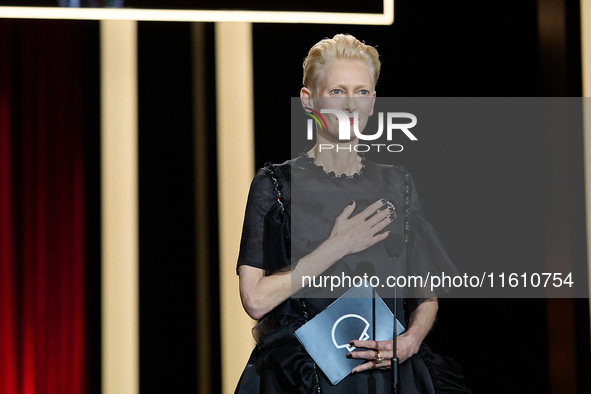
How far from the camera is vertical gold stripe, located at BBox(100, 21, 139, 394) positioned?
2893mm

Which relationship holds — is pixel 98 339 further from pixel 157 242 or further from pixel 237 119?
pixel 237 119

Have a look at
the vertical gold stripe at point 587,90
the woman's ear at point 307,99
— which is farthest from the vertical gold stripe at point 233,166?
the vertical gold stripe at point 587,90

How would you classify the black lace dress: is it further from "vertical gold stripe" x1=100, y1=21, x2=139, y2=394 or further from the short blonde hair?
"vertical gold stripe" x1=100, y1=21, x2=139, y2=394

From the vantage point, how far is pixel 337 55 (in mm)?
1702

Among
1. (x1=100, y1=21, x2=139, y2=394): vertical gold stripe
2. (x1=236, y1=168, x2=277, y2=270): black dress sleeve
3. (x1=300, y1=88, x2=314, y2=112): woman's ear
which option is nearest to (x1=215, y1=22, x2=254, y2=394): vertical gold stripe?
(x1=100, y1=21, x2=139, y2=394): vertical gold stripe

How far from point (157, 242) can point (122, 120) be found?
594 mm

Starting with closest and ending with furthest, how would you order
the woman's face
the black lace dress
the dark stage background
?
the black lace dress, the woman's face, the dark stage background

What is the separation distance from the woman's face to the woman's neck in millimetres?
34

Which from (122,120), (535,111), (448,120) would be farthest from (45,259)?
(535,111)

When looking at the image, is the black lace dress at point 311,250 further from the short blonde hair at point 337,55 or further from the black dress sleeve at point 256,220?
the short blonde hair at point 337,55

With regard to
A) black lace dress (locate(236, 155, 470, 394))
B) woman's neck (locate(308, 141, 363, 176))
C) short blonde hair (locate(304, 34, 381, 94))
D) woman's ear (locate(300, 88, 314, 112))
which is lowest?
black lace dress (locate(236, 155, 470, 394))

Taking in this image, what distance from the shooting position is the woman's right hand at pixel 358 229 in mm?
1560

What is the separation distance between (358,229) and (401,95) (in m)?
1.53

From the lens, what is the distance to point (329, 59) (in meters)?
1.71
